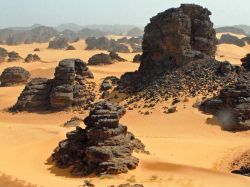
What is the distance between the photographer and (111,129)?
67.1 feet

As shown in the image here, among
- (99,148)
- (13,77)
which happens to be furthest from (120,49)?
(99,148)

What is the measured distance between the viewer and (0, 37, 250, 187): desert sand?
18141mm

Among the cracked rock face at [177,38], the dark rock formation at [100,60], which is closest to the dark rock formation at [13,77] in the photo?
the dark rock formation at [100,60]

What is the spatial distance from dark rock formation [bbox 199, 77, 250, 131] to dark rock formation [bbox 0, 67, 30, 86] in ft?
73.7

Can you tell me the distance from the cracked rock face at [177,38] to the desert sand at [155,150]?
5431 mm

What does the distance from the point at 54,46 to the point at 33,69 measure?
41285 millimetres

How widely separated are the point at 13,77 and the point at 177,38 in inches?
736

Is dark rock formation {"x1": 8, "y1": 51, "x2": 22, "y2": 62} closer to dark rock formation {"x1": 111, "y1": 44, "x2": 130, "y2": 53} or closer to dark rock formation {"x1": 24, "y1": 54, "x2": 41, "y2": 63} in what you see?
dark rock formation {"x1": 24, "y1": 54, "x2": 41, "y2": 63}

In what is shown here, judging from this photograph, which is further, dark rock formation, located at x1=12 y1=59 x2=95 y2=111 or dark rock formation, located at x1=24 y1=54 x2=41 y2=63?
dark rock formation, located at x1=24 y1=54 x2=41 y2=63

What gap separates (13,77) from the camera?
48.6 metres

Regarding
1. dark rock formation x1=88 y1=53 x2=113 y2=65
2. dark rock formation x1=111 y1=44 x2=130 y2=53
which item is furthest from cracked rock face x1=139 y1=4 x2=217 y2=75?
dark rock formation x1=111 y1=44 x2=130 y2=53

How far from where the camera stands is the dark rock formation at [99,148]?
19.3 m

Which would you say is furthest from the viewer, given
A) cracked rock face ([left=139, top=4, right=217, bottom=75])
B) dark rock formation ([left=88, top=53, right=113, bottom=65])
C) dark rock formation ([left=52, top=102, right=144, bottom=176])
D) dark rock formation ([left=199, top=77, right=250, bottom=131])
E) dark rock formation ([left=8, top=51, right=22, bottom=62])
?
dark rock formation ([left=8, top=51, right=22, bottom=62])

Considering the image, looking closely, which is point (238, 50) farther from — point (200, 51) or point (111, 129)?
point (111, 129)
